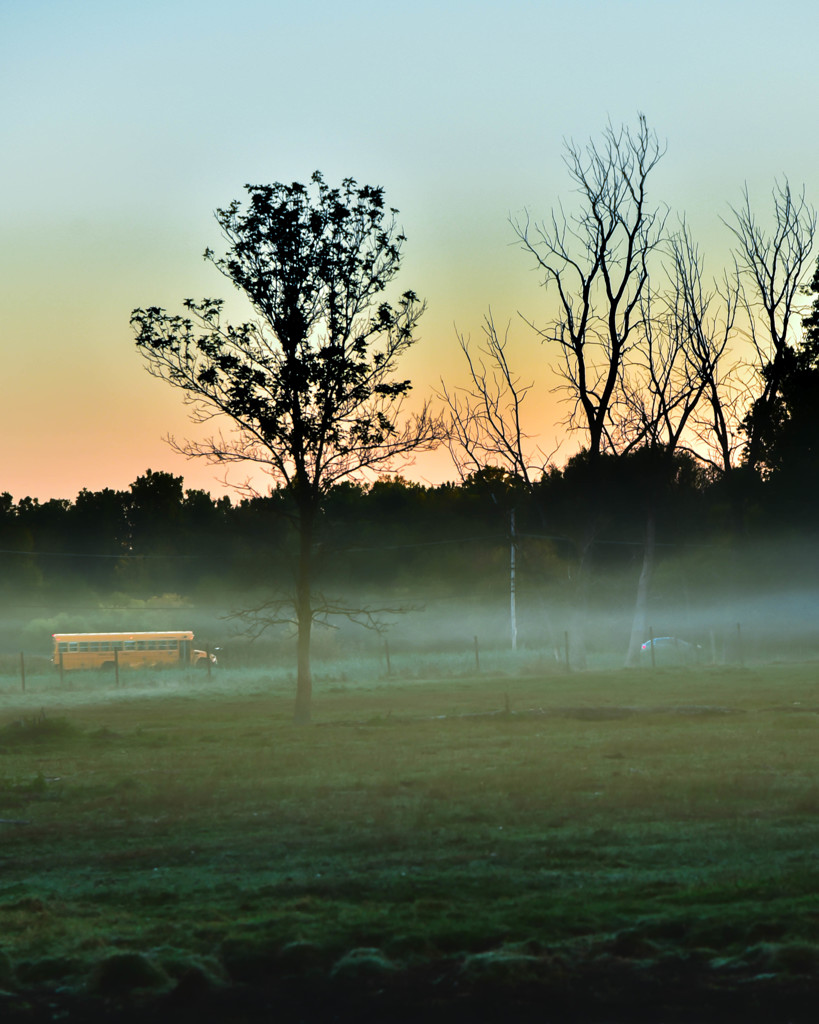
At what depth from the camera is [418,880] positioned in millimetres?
8898

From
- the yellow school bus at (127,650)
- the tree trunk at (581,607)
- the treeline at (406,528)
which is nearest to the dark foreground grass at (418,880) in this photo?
the treeline at (406,528)

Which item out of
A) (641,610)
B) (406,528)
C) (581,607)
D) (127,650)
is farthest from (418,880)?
(406,528)

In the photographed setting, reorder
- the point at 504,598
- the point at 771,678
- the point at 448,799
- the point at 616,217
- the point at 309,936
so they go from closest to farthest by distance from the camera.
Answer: the point at 309,936
the point at 448,799
the point at 771,678
the point at 616,217
the point at 504,598

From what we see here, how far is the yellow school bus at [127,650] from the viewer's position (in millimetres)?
59569

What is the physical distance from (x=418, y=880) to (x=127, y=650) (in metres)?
54.5

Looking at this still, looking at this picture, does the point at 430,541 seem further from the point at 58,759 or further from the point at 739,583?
the point at 58,759

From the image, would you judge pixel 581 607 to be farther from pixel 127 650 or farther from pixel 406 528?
pixel 406 528

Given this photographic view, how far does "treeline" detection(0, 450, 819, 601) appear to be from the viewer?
51.6 m

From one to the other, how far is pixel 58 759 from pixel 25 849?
8.88 m

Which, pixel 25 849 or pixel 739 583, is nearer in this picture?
pixel 25 849

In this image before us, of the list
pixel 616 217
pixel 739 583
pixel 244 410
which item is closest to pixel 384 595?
pixel 739 583

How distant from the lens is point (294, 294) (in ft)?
82.6

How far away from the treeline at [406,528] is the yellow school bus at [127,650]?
6.27 metres

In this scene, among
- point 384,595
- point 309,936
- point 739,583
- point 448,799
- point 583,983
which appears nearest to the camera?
point 583,983
